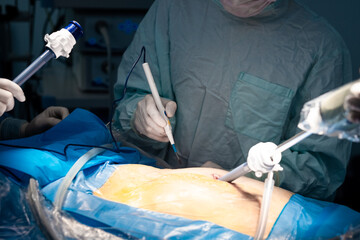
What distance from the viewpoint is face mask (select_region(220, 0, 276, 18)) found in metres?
1.34

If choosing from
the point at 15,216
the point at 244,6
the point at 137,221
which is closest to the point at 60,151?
the point at 15,216

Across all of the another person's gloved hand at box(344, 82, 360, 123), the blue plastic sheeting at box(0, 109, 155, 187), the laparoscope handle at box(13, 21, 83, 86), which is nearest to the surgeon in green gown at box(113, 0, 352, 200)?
the blue plastic sheeting at box(0, 109, 155, 187)

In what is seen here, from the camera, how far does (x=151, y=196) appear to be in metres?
1.14

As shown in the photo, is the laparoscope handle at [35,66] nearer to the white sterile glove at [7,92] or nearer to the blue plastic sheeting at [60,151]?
the white sterile glove at [7,92]

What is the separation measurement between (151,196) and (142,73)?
596 millimetres

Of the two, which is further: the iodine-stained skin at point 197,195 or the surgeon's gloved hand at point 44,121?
the surgeon's gloved hand at point 44,121

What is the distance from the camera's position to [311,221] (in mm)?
1101

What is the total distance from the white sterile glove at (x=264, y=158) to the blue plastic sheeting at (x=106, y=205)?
18cm

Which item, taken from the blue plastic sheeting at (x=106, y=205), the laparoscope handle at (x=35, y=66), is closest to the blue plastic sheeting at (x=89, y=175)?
the blue plastic sheeting at (x=106, y=205)

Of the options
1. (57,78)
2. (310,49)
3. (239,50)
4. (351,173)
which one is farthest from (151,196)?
(57,78)

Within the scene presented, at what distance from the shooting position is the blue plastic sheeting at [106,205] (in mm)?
1010

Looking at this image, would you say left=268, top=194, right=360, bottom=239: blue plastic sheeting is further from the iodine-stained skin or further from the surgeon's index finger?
the surgeon's index finger

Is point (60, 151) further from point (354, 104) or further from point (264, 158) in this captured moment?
point (354, 104)

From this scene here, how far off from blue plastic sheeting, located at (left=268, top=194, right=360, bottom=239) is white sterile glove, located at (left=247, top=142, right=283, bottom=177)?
0.18 m
